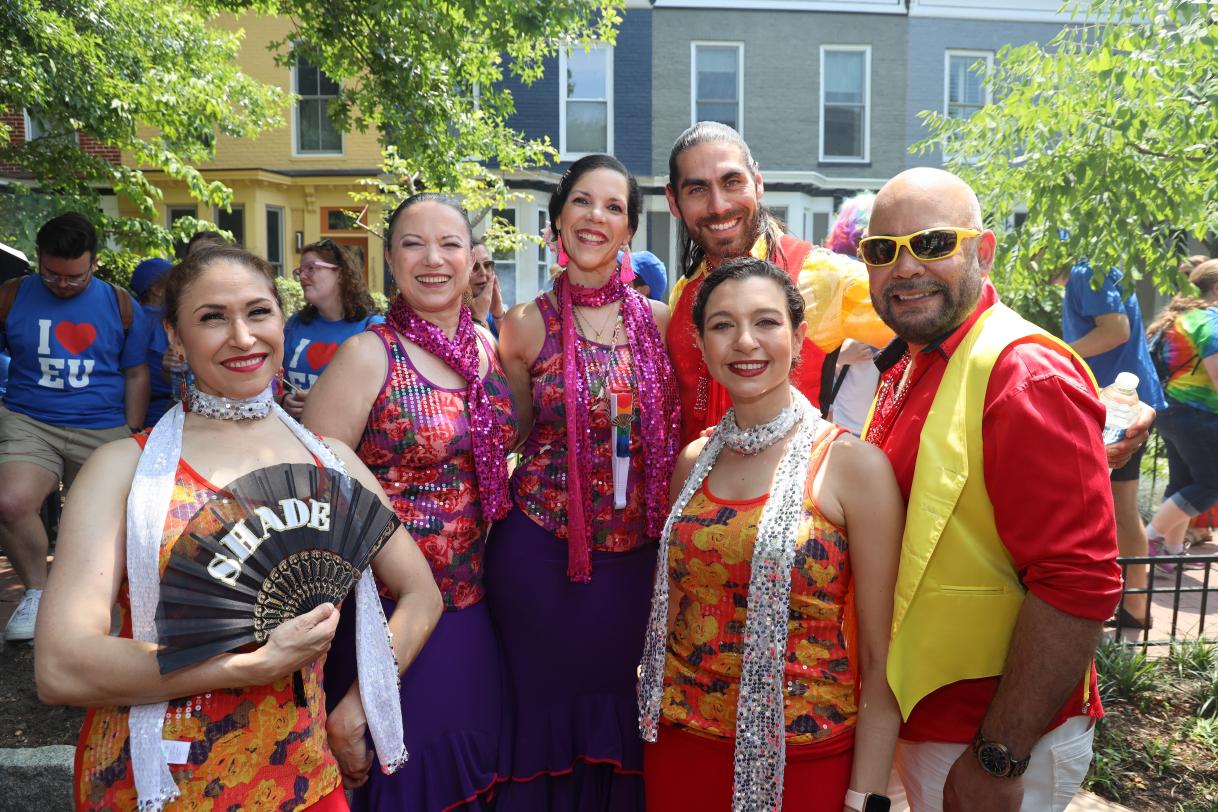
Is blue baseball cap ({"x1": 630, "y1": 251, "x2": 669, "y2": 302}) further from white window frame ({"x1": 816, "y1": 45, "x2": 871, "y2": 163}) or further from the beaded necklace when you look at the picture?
white window frame ({"x1": 816, "y1": 45, "x2": 871, "y2": 163})

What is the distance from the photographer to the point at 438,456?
9.81 ft

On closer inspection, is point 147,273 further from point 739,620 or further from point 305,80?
point 305,80

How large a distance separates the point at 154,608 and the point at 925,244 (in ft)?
6.52

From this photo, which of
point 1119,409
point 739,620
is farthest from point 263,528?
point 1119,409

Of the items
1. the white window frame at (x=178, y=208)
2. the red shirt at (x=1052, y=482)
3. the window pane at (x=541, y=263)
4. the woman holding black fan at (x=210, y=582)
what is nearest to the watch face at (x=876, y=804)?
the red shirt at (x=1052, y=482)

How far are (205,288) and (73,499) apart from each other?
0.58m

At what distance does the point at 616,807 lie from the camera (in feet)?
10.5

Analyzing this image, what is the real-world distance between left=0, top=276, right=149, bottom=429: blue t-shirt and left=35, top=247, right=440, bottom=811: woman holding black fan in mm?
4153

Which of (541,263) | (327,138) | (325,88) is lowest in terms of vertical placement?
(541,263)

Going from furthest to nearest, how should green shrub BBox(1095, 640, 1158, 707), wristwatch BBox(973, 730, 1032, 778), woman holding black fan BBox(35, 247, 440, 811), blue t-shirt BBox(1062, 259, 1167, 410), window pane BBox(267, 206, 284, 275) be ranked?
window pane BBox(267, 206, 284, 275)
blue t-shirt BBox(1062, 259, 1167, 410)
green shrub BBox(1095, 640, 1158, 707)
wristwatch BBox(973, 730, 1032, 778)
woman holding black fan BBox(35, 247, 440, 811)

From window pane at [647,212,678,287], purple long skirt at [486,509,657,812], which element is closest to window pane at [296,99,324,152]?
window pane at [647,212,678,287]

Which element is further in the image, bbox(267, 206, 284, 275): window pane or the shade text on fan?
bbox(267, 206, 284, 275): window pane

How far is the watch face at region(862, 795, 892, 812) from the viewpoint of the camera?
233 centimetres

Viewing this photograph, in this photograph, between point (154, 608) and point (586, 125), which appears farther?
point (586, 125)
